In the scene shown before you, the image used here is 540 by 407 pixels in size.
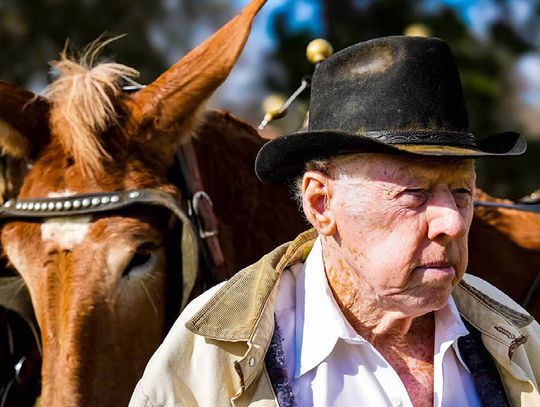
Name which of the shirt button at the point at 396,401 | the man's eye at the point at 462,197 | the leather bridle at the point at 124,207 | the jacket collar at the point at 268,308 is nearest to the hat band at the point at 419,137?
the man's eye at the point at 462,197

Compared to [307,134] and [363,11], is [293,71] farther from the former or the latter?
[307,134]

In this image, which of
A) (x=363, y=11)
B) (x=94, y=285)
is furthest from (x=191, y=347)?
(x=363, y=11)

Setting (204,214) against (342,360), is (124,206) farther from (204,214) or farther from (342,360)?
(342,360)

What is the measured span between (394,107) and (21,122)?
1.73 metres

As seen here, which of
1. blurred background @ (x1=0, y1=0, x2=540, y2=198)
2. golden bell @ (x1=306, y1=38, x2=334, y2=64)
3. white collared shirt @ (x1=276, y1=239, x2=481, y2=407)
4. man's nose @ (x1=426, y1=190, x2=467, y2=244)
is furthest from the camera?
blurred background @ (x1=0, y1=0, x2=540, y2=198)

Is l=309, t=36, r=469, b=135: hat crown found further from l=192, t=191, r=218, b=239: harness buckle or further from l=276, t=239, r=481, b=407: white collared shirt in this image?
l=192, t=191, r=218, b=239: harness buckle

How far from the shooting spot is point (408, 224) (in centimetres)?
232

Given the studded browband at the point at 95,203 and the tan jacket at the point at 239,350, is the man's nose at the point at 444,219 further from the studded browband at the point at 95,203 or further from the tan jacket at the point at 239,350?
the studded browband at the point at 95,203

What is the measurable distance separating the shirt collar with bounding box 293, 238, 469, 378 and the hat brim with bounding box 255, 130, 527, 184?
29 centimetres

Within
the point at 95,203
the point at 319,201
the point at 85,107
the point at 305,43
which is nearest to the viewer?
the point at 319,201

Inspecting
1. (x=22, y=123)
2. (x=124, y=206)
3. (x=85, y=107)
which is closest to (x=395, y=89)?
(x=124, y=206)

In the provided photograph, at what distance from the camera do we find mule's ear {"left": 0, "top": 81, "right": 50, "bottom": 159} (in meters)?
3.53

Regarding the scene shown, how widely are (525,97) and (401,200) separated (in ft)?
39.2

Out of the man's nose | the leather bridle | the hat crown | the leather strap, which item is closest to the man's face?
the man's nose
